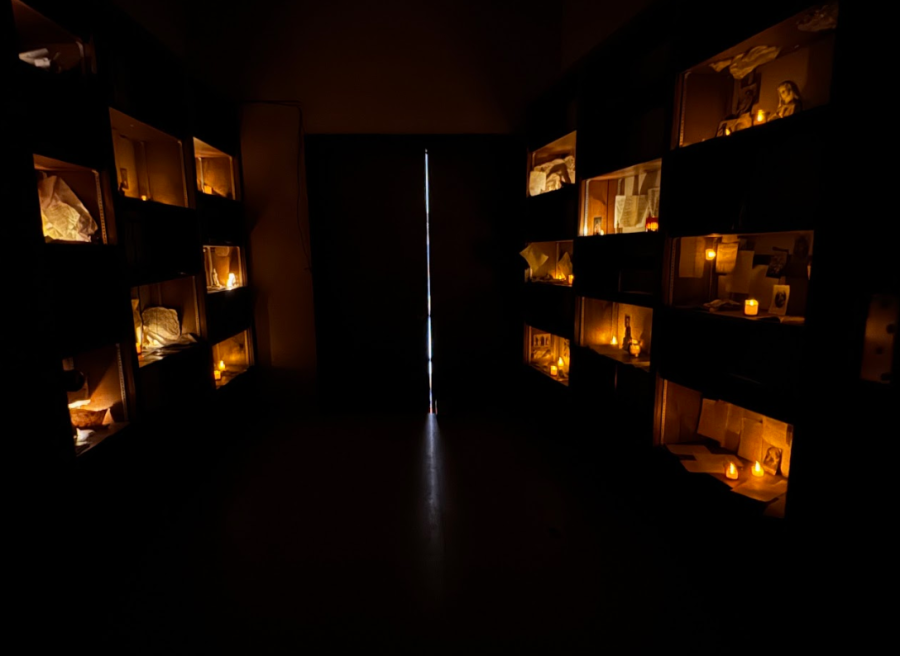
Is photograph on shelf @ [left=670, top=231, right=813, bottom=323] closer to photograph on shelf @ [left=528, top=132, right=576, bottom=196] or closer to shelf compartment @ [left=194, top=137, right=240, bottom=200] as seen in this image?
photograph on shelf @ [left=528, top=132, right=576, bottom=196]

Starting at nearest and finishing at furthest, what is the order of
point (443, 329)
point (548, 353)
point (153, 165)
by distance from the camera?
point (153, 165) < point (548, 353) < point (443, 329)

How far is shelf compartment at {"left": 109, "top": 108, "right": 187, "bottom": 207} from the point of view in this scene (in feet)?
8.57

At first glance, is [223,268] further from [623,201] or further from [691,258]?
[691,258]

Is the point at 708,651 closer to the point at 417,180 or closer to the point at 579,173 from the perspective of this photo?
the point at 579,173

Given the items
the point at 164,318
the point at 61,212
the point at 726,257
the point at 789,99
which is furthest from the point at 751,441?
the point at 164,318

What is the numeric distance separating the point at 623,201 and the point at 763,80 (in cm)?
87

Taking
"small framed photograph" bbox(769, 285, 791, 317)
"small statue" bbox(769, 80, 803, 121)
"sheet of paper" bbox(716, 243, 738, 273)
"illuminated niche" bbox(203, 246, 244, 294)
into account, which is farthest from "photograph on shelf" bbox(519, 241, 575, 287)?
"illuminated niche" bbox(203, 246, 244, 294)

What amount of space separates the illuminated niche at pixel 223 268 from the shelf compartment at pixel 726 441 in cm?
303

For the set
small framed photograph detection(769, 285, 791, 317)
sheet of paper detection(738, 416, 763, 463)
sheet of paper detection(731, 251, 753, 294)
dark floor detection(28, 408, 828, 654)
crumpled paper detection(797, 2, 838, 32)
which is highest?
crumpled paper detection(797, 2, 838, 32)

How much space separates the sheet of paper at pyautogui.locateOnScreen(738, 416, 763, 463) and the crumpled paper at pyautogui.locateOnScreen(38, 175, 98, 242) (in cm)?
307

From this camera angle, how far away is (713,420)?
7.50 feet

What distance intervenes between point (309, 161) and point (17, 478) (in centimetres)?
275

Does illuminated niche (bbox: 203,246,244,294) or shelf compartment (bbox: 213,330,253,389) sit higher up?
illuminated niche (bbox: 203,246,244,294)

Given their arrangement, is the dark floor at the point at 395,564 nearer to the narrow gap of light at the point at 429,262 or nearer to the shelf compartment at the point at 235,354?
the shelf compartment at the point at 235,354
